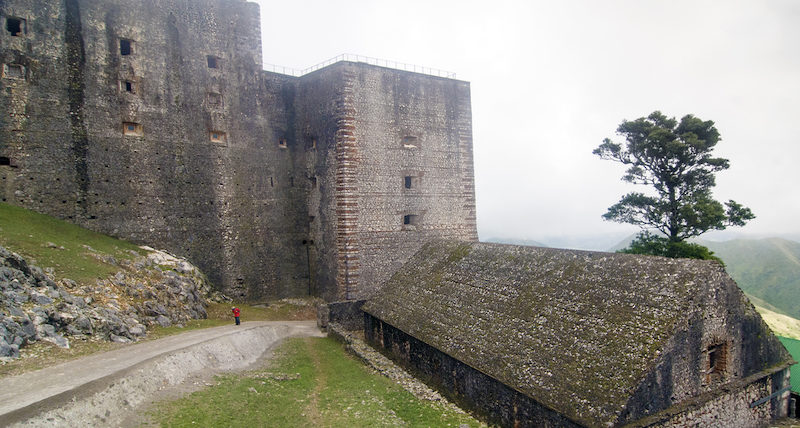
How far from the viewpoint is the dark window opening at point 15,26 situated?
23669 millimetres

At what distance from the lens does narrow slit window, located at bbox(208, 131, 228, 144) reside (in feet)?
97.2

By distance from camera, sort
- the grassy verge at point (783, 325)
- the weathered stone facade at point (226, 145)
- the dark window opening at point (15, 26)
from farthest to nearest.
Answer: the grassy verge at point (783, 325) → the weathered stone facade at point (226, 145) → the dark window opening at point (15, 26)

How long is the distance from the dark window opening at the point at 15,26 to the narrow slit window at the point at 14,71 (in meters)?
1.63

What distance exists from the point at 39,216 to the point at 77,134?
4.81 m

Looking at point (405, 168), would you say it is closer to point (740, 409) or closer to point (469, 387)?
point (469, 387)

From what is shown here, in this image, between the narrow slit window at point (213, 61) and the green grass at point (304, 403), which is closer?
the green grass at point (304, 403)

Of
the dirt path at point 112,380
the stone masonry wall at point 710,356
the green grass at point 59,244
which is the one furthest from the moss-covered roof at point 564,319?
the green grass at point 59,244

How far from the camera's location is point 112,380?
1220 centimetres

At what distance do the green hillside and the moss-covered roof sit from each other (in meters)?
58.9

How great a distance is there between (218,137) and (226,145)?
2.38ft

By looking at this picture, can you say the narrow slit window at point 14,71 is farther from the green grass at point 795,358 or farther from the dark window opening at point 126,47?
the green grass at point 795,358

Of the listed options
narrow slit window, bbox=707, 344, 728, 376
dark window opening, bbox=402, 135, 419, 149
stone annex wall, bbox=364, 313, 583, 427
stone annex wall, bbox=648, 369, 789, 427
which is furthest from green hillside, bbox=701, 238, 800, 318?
stone annex wall, bbox=364, 313, 583, 427

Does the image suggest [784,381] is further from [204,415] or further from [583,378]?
[204,415]

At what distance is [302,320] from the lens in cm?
2839
